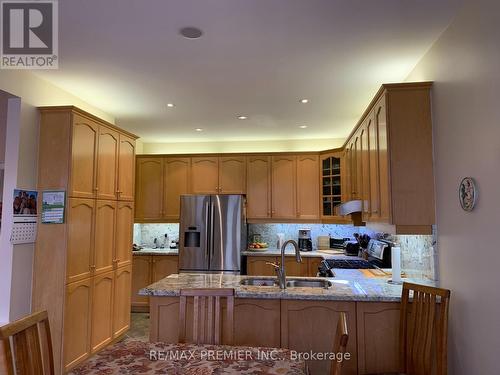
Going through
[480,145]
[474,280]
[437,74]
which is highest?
[437,74]

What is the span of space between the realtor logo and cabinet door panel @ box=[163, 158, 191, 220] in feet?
8.87

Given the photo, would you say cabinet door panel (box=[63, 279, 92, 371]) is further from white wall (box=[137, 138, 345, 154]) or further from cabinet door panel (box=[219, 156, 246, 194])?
white wall (box=[137, 138, 345, 154])

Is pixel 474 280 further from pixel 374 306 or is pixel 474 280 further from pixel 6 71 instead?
pixel 6 71

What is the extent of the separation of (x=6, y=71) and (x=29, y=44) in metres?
0.42

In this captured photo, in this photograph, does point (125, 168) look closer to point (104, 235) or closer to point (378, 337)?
point (104, 235)

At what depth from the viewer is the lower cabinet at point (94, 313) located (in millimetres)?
2992

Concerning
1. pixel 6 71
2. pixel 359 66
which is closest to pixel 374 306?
pixel 359 66

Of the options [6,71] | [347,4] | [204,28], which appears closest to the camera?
[347,4]

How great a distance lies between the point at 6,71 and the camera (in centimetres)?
266

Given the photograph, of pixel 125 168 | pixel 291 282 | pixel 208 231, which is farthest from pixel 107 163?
pixel 291 282

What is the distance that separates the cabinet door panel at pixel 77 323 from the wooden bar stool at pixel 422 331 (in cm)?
268

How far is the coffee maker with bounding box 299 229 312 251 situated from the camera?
16.9 ft

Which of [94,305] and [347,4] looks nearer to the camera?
[347,4]

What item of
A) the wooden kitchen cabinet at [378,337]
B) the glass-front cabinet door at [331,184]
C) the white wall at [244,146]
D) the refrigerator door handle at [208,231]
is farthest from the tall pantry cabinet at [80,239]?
the glass-front cabinet door at [331,184]
